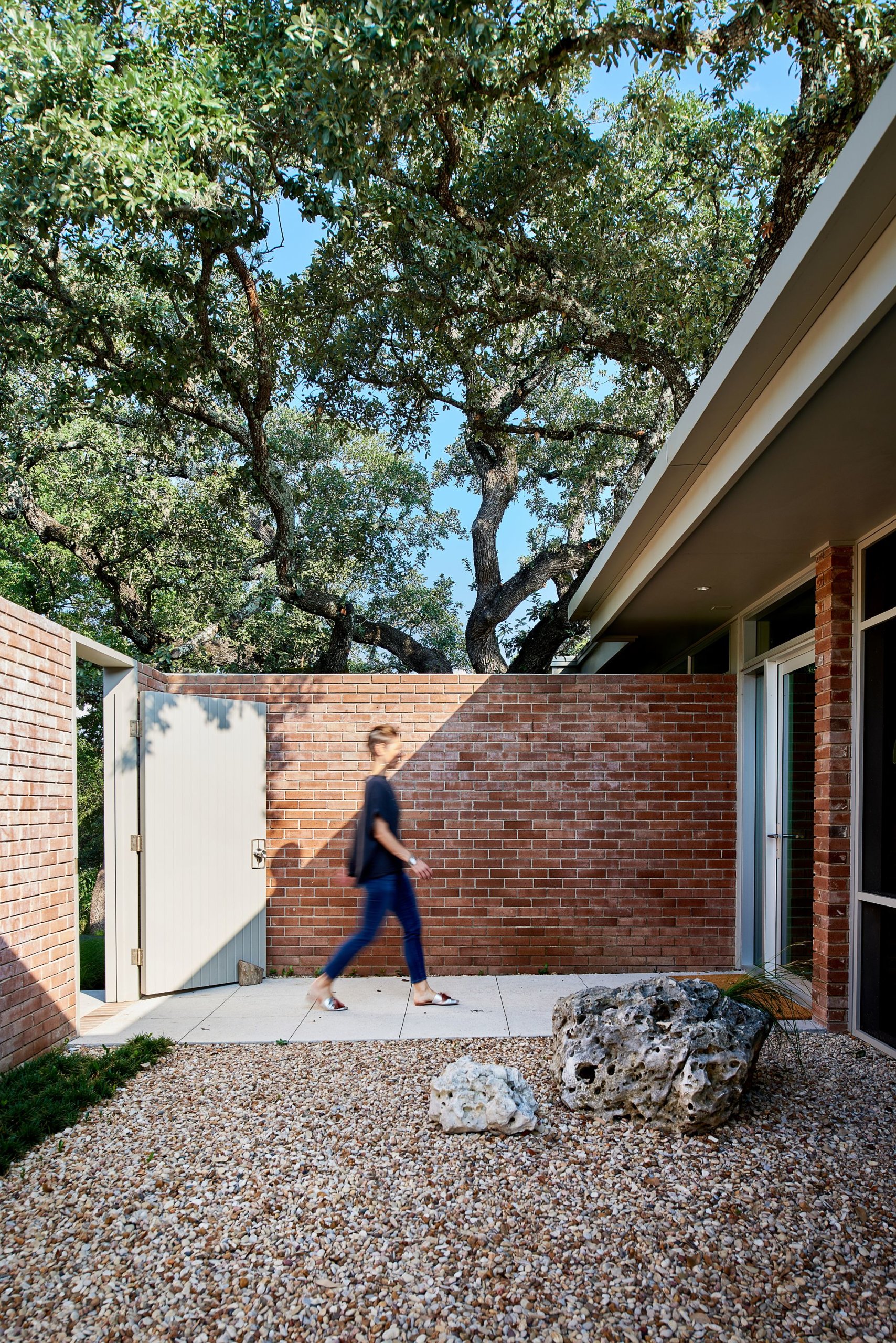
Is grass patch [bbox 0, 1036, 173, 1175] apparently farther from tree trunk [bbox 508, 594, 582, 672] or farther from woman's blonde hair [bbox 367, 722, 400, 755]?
tree trunk [bbox 508, 594, 582, 672]

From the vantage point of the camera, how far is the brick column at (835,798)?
15.3ft

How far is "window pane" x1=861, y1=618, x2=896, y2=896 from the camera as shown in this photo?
4438mm

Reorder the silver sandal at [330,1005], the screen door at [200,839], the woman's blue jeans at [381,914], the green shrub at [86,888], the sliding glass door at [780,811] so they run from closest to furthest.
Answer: the woman's blue jeans at [381,914] < the silver sandal at [330,1005] < the sliding glass door at [780,811] < the screen door at [200,839] < the green shrub at [86,888]

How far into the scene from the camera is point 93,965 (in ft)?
24.2

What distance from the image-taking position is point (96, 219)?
654 centimetres

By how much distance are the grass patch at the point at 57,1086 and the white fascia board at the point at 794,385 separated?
3987 mm

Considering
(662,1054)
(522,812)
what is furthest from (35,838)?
(522,812)

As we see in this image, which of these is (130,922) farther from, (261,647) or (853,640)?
(261,647)

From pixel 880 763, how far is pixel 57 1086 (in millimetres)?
4389

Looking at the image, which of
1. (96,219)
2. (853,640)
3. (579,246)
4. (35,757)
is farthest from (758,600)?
(96,219)

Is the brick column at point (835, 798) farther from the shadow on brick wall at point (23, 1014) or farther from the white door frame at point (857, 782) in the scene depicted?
the shadow on brick wall at point (23, 1014)

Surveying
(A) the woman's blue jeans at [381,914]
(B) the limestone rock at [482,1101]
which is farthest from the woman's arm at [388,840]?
(B) the limestone rock at [482,1101]

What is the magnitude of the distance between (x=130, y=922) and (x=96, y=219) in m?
5.31

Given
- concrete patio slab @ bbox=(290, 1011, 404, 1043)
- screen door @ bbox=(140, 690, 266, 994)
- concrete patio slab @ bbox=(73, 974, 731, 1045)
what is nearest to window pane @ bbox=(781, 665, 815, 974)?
concrete patio slab @ bbox=(73, 974, 731, 1045)
